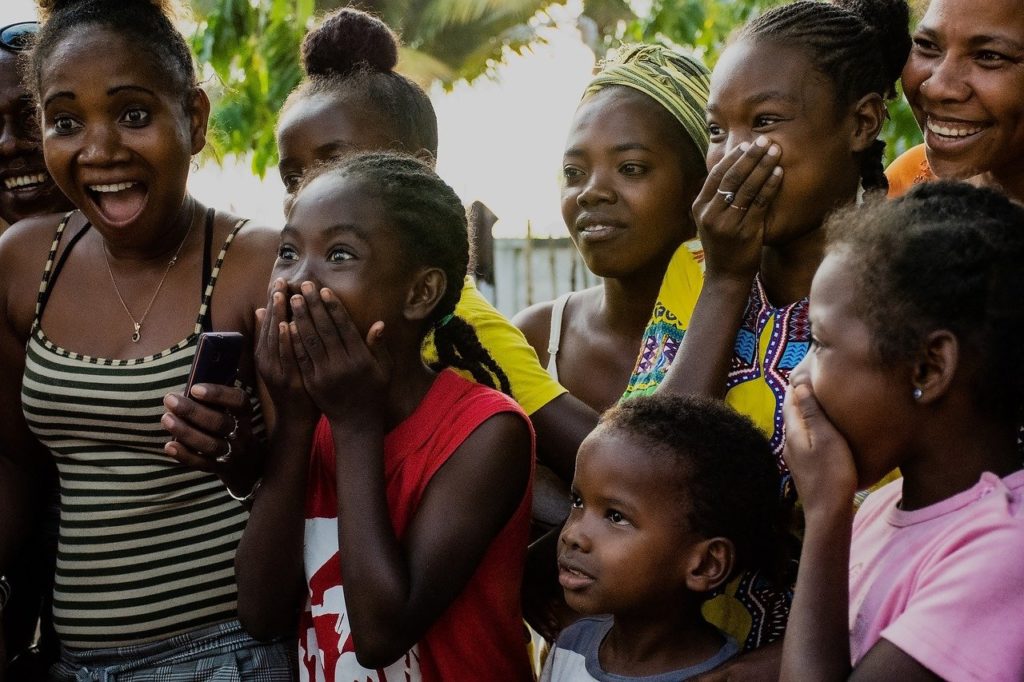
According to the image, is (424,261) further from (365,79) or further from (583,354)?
(365,79)

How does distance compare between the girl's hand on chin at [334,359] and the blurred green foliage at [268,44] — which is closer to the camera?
the girl's hand on chin at [334,359]

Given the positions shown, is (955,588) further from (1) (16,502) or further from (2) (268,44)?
(2) (268,44)

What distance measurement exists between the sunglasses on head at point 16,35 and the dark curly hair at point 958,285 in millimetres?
2605

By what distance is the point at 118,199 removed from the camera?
9.29 ft

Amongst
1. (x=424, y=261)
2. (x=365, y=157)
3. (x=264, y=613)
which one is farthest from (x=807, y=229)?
(x=264, y=613)

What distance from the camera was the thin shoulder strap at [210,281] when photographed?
8.93 ft

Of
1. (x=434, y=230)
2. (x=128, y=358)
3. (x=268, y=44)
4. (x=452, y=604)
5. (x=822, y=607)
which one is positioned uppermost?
(x=268, y=44)

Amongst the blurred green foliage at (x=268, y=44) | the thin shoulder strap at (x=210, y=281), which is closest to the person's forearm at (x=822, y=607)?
the thin shoulder strap at (x=210, y=281)

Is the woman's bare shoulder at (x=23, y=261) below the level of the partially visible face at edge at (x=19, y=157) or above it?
A: below

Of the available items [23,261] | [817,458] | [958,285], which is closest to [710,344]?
[817,458]

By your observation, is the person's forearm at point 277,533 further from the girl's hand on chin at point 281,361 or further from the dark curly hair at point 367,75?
the dark curly hair at point 367,75

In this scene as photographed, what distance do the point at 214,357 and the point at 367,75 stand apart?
149 centimetres

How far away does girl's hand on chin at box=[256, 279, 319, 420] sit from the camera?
243 cm

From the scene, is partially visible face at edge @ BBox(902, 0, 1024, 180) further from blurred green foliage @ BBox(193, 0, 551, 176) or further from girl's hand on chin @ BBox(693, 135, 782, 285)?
blurred green foliage @ BBox(193, 0, 551, 176)
